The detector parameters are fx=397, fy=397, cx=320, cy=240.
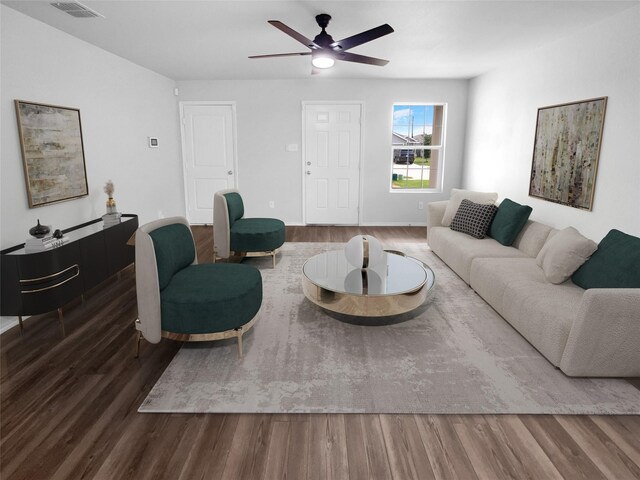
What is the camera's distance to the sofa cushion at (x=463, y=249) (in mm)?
4035

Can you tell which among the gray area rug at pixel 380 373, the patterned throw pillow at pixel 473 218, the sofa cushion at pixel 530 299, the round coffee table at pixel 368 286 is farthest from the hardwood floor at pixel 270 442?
the patterned throw pillow at pixel 473 218

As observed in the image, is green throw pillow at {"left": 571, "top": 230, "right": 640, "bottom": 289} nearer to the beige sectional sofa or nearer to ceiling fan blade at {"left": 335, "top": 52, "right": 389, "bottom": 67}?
the beige sectional sofa

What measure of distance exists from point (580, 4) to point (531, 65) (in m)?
1.55

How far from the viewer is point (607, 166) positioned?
3371 millimetres

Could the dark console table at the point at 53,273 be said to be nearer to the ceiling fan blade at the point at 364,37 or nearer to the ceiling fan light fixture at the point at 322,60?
the ceiling fan light fixture at the point at 322,60

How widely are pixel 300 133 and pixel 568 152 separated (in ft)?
13.6

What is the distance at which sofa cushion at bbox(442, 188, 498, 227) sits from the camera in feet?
16.5

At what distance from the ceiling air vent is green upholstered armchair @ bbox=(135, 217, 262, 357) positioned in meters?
1.91

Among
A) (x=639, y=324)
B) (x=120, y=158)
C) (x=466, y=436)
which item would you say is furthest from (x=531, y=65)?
(x=120, y=158)

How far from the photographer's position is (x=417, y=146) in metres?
6.93

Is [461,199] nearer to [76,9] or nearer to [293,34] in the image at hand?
[293,34]

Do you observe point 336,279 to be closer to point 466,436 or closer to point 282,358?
point 282,358

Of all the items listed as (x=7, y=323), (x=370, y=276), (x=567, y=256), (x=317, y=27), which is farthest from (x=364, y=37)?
(x=7, y=323)

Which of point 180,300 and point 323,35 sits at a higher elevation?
point 323,35
